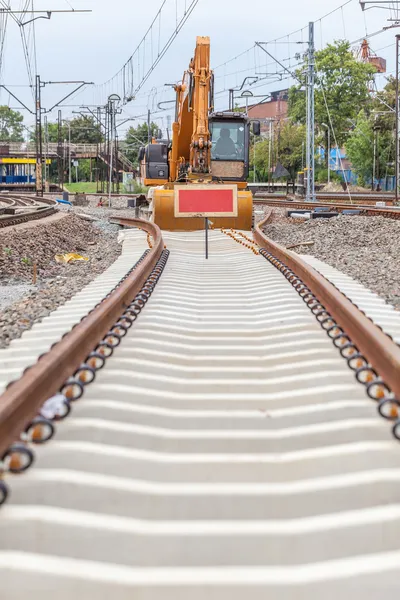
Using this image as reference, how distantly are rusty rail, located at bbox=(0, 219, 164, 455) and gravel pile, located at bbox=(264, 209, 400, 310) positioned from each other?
3627mm

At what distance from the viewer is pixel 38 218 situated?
76.3 feet

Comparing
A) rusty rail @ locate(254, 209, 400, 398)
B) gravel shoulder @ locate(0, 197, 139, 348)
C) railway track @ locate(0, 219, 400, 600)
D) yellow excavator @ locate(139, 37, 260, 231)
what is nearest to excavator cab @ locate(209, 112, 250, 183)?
yellow excavator @ locate(139, 37, 260, 231)

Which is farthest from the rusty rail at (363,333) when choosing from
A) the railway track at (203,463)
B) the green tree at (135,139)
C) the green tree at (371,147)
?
the green tree at (135,139)

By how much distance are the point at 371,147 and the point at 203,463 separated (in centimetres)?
7410

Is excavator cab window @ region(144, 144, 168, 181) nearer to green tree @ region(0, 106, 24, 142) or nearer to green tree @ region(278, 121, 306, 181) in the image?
green tree @ region(278, 121, 306, 181)

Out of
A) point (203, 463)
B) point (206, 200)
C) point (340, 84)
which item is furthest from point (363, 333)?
point (340, 84)

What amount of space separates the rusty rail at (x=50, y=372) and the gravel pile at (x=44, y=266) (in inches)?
48.7

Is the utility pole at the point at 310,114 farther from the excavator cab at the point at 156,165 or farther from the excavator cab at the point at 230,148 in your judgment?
the excavator cab at the point at 230,148

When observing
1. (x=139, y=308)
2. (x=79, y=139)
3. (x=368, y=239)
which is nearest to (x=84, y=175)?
(x=79, y=139)

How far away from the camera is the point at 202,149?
17.1 meters

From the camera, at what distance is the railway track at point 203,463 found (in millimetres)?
2307

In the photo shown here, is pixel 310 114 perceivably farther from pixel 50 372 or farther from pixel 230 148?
pixel 50 372

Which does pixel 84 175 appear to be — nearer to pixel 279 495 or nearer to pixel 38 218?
pixel 38 218

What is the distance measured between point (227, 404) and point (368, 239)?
11951 mm
